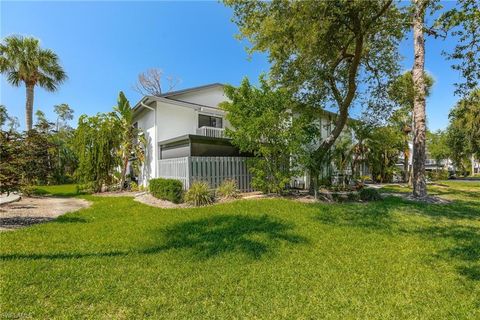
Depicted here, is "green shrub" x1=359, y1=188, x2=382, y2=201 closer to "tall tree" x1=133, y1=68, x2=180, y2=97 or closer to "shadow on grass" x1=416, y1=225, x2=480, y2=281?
"shadow on grass" x1=416, y1=225, x2=480, y2=281

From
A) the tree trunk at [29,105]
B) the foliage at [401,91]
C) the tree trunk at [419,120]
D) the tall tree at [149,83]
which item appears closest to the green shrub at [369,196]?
the tree trunk at [419,120]

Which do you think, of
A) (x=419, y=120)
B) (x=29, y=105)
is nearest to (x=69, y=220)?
(x=419, y=120)

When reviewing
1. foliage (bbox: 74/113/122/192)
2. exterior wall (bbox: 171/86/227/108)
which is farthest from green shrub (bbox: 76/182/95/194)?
exterior wall (bbox: 171/86/227/108)

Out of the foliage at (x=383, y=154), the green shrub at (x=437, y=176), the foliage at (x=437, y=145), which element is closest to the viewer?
the foliage at (x=383, y=154)

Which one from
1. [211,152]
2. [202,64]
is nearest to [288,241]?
[211,152]

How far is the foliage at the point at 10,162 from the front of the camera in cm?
638

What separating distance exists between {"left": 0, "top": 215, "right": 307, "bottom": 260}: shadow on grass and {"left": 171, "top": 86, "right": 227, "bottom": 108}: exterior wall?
12.6 metres

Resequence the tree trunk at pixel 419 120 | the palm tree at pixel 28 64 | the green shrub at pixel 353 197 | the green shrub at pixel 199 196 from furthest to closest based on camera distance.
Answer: the palm tree at pixel 28 64 → the tree trunk at pixel 419 120 → the green shrub at pixel 353 197 → the green shrub at pixel 199 196

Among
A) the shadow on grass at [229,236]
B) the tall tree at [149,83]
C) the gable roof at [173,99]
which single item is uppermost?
the tall tree at [149,83]

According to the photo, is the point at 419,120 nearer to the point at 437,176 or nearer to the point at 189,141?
the point at 189,141

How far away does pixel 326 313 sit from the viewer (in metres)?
2.94

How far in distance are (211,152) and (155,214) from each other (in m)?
6.67

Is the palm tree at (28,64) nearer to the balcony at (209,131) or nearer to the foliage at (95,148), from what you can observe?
the foliage at (95,148)

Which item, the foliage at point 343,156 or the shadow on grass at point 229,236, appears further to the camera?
the foliage at point 343,156
